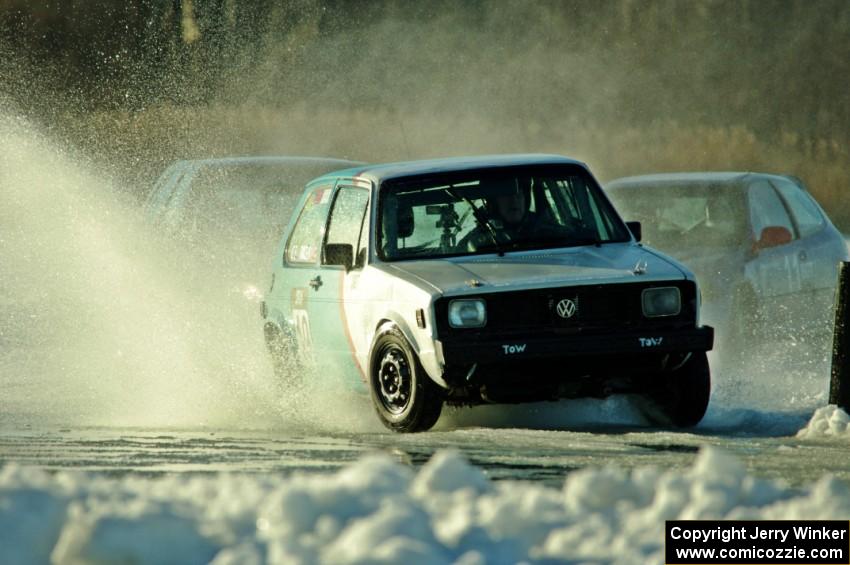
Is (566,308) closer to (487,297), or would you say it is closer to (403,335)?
(487,297)

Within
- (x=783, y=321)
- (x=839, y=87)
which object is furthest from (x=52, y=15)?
(x=783, y=321)

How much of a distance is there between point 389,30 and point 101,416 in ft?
109

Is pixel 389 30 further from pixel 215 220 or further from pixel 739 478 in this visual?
pixel 739 478

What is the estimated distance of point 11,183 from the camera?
1984cm

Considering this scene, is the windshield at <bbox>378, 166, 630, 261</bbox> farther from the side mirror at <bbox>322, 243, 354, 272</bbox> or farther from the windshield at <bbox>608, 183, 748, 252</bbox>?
the windshield at <bbox>608, 183, 748, 252</bbox>

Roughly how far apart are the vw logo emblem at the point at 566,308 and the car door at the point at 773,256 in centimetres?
411

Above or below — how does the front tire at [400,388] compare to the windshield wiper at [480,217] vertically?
below

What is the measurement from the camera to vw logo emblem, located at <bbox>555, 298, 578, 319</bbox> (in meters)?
10.0

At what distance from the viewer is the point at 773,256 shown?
14.1m

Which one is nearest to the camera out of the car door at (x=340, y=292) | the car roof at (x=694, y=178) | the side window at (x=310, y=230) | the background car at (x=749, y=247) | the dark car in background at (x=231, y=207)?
the car door at (x=340, y=292)

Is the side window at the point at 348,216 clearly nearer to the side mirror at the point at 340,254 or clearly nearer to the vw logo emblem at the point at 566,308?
the side mirror at the point at 340,254

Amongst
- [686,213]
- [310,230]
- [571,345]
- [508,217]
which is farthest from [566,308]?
[686,213]

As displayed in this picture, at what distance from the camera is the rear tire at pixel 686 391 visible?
10.4 m

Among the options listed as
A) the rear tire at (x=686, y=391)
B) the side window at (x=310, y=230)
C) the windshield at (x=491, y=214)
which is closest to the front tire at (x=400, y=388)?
the windshield at (x=491, y=214)
